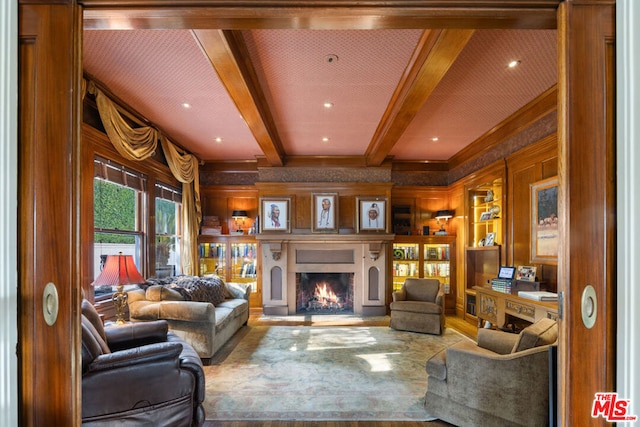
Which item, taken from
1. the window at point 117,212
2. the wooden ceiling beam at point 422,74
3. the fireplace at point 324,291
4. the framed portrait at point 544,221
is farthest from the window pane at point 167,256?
the framed portrait at point 544,221

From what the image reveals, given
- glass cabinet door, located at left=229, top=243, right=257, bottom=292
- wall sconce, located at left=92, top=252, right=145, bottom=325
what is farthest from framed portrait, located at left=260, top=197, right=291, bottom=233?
wall sconce, located at left=92, top=252, right=145, bottom=325

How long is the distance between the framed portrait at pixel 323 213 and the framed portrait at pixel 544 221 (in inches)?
129

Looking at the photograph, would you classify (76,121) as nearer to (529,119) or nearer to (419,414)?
(419,414)

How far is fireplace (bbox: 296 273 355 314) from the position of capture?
21.9ft

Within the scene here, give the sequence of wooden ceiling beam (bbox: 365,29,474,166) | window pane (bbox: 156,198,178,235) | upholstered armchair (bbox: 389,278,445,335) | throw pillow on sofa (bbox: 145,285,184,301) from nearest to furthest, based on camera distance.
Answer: wooden ceiling beam (bbox: 365,29,474,166) → throw pillow on sofa (bbox: 145,285,184,301) → upholstered armchair (bbox: 389,278,445,335) → window pane (bbox: 156,198,178,235)

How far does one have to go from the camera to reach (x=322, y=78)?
3275 mm

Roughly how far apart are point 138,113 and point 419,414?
14.6 feet

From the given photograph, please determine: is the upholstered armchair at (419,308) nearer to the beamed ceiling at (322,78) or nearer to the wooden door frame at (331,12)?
the beamed ceiling at (322,78)

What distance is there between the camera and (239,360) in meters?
3.92

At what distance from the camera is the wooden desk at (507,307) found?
330 cm

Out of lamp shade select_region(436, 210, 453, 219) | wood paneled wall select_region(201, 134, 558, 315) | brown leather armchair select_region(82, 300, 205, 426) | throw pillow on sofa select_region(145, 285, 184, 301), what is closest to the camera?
brown leather armchair select_region(82, 300, 205, 426)

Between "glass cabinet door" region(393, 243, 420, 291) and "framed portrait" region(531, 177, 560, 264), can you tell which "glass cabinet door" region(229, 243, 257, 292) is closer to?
"glass cabinet door" region(393, 243, 420, 291)

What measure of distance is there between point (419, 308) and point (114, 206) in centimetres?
436

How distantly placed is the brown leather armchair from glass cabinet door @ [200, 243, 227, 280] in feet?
14.0
